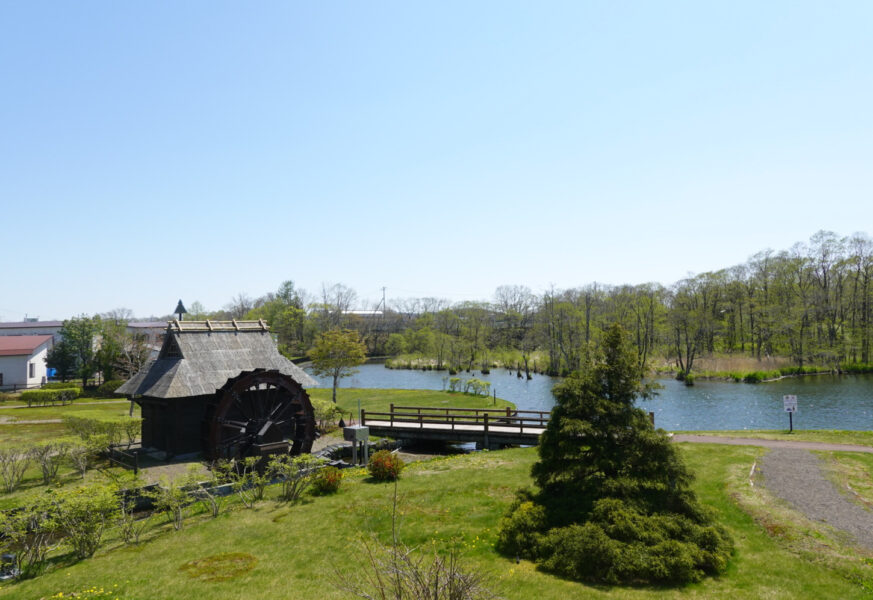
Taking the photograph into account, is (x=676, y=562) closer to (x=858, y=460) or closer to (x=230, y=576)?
(x=230, y=576)

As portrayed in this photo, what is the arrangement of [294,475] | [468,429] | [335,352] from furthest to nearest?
[335,352] → [468,429] → [294,475]

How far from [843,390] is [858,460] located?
1254 inches

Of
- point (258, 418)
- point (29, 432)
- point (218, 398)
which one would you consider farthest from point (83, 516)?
point (29, 432)

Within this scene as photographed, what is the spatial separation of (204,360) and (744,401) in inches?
1496

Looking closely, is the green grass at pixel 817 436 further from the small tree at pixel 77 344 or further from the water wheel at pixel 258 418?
the small tree at pixel 77 344

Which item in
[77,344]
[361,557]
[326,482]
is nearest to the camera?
[361,557]

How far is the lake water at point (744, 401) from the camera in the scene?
31831 millimetres

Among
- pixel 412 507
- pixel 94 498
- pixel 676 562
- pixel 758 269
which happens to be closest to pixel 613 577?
pixel 676 562

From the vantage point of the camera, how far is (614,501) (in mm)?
11227

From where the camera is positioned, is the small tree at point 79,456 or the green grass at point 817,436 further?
the green grass at point 817,436

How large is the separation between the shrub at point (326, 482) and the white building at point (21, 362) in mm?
48797

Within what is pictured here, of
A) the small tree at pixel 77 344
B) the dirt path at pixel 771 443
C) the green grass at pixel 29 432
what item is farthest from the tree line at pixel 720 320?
the dirt path at pixel 771 443

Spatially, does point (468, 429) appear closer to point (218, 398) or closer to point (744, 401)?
point (218, 398)

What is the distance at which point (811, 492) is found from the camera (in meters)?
14.2
